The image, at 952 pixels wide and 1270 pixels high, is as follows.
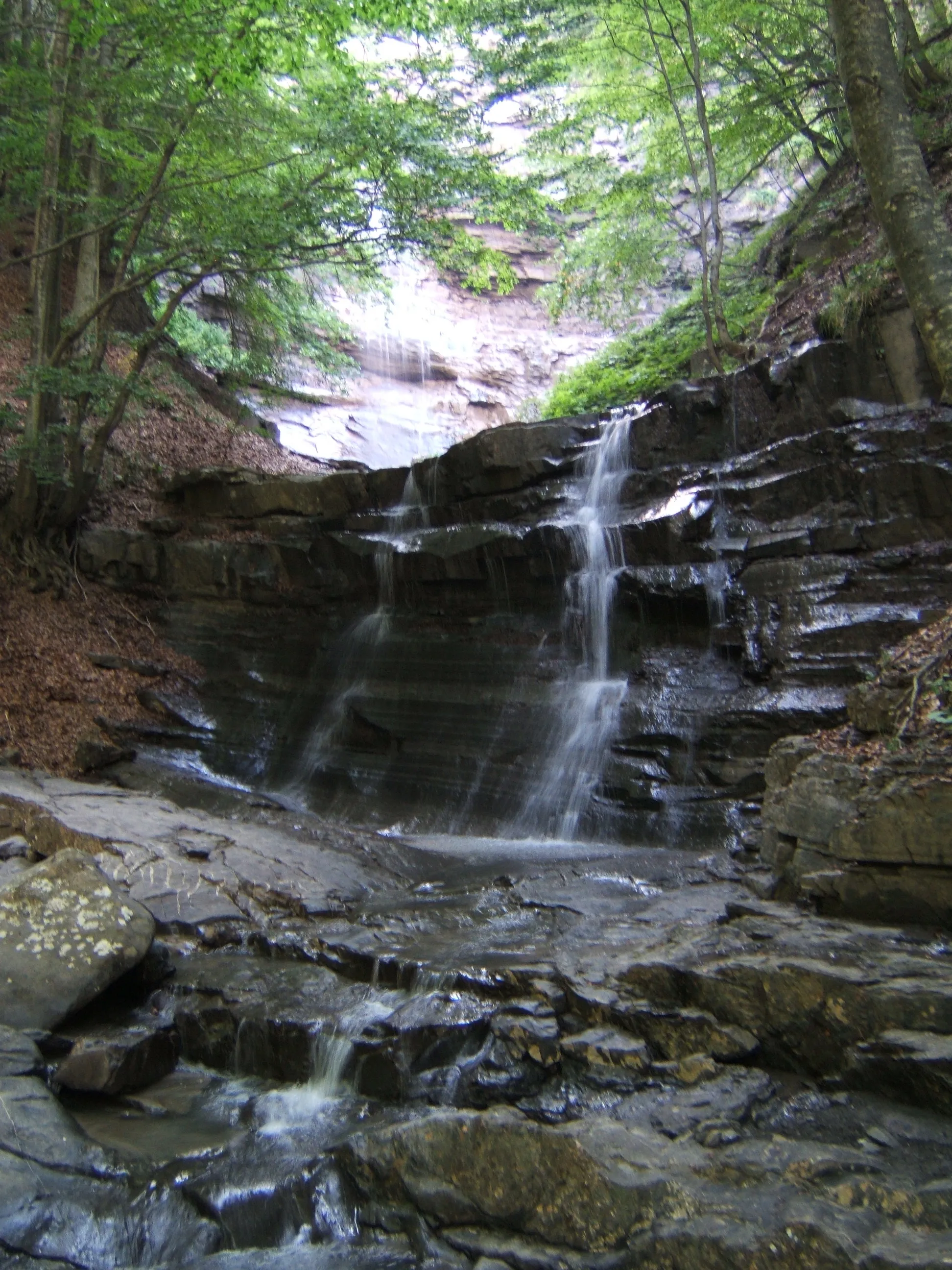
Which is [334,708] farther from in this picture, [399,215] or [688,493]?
[399,215]

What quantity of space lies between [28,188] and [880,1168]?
13.6 meters

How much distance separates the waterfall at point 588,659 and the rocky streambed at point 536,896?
46 millimetres

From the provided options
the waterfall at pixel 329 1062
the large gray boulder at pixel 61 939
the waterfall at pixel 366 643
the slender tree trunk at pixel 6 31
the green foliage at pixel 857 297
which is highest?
the slender tree trunk at pixel 6 31

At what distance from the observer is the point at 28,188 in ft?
38.0

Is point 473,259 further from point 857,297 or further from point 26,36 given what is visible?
point 26,36

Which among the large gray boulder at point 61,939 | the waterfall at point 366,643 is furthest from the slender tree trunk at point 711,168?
the large gray boulder at point 61,939

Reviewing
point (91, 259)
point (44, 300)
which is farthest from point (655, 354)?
point (44, 300)

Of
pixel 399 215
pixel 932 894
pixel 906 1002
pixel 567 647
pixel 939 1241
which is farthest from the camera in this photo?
pixel 399 215

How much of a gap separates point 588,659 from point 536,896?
4.40 m

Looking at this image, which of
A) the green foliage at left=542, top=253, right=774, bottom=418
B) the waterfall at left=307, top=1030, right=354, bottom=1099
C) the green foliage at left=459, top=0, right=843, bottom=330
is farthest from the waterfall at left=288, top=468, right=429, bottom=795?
the waterfall at left=307, top=1030, right=354, bottom=1099

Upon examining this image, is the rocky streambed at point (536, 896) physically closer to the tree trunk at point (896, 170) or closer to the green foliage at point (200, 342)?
the tree trunk at point (896, 170)

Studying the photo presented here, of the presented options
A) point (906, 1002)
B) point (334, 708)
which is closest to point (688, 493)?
point (334, 708)

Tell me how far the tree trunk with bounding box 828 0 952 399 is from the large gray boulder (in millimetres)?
5957

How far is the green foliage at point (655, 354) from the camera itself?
1496 centimetres
